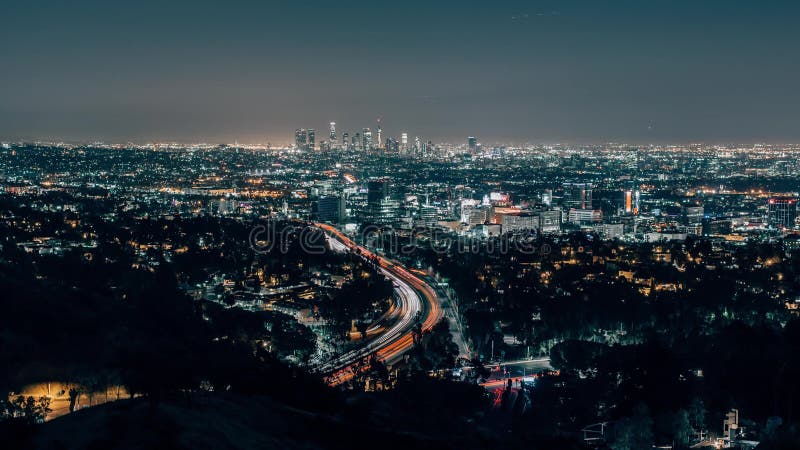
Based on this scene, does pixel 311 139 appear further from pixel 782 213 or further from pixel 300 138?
pixel 782 213

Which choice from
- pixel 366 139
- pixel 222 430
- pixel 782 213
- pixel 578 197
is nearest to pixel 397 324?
pixel 222 430

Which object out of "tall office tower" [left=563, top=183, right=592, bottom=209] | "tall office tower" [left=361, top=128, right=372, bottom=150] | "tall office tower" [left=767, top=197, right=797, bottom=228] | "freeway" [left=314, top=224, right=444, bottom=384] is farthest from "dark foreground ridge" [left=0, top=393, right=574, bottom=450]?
"tall office tower" [left=361, top=128, right=372, bottom=150]

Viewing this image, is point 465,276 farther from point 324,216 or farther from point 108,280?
point 324,216

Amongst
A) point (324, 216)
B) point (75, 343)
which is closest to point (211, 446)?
point (75, 343)

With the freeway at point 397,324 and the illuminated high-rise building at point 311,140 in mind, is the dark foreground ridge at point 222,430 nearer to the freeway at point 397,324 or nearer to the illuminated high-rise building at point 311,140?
the freeway at point 397,324

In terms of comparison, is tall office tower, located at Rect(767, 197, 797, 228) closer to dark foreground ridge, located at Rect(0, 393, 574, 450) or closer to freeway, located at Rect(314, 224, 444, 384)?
freeway, located at Rect(314, 224, 444, 384)

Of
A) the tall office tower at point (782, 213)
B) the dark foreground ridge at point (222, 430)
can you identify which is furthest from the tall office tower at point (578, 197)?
the dark foreground ridge at point (222, 430)

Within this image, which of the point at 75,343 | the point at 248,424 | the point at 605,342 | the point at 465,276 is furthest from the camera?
the point at 465,276
